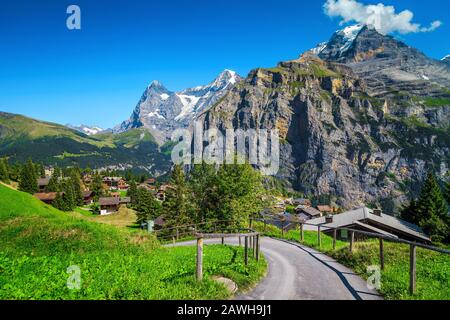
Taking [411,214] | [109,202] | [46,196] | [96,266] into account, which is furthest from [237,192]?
[109,202]

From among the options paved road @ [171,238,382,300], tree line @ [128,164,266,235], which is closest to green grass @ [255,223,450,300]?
paved road @ [171,238,382,300]

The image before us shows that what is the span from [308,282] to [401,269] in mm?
4289

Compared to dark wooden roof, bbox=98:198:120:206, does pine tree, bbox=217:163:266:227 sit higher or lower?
higher

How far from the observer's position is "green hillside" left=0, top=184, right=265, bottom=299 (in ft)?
33.7

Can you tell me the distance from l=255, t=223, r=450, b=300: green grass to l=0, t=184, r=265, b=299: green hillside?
16.5 feet

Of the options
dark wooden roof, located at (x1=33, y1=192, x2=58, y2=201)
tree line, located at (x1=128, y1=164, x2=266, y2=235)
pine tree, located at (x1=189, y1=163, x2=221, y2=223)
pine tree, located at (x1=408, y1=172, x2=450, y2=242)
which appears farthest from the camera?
dark wooden roof, located at (x1=33, y1=192, x2=58, y2=201)

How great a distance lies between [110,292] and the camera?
10008mm

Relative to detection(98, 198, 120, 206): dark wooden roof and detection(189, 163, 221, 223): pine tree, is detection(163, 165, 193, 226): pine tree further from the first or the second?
detection(98, 198, 120, 206): dark wooden roof

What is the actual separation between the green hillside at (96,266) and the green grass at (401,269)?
5015mm
